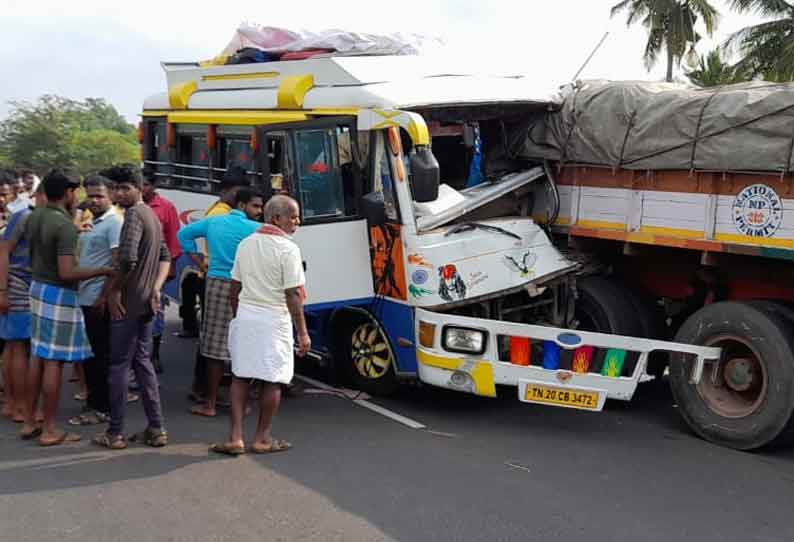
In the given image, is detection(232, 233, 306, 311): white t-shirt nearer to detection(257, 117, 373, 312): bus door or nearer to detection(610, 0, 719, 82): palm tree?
detection(257, 117, 373, 312): bus door

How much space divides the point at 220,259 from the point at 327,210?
2.97 feet

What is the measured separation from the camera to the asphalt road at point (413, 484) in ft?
16.5

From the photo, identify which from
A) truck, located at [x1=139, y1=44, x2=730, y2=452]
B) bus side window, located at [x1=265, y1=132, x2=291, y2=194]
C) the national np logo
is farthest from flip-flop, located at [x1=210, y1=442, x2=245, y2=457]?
the national np logo

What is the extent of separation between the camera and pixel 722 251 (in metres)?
6.49

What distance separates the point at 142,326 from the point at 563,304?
10.8 feet

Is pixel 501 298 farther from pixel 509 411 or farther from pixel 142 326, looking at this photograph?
pixel 142 326

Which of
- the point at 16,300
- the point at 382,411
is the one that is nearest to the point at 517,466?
the point at 382,411

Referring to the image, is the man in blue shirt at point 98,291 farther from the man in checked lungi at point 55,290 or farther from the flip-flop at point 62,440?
the flip-flop at point 62,440

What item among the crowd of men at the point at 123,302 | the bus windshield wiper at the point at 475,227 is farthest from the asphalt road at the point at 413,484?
the bus windshield wiper at the point at 475,227

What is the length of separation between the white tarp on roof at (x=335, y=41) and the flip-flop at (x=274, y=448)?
12.2 ft

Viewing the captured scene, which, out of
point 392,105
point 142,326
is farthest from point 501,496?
point 392,105

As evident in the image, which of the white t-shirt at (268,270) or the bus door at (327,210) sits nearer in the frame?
the white t-shirt at (268,270)

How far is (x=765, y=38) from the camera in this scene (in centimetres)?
2778

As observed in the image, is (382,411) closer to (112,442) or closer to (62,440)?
(112,442)
